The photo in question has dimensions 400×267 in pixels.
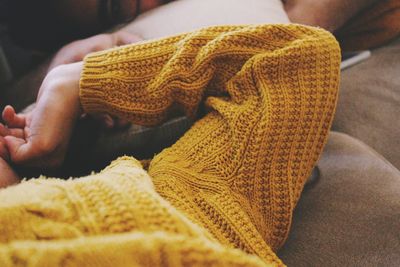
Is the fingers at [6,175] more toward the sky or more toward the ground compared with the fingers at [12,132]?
more toward the ground

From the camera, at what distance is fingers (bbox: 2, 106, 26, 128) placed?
59cm

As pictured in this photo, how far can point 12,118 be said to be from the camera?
1.96ft

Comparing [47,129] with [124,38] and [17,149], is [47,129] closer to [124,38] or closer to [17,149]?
[17,149]

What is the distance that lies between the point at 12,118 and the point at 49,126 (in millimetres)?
87

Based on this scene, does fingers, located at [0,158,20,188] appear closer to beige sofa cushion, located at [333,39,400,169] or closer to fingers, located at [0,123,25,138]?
fingers, located at [0,123,25,138]

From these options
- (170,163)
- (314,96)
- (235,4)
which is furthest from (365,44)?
(170,163)

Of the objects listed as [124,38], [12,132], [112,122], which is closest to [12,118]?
[12,132]

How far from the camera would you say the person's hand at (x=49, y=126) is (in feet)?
1.79

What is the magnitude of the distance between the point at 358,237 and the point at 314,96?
0.19 m

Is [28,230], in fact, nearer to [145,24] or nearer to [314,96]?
[314,96]

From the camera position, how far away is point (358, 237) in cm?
52

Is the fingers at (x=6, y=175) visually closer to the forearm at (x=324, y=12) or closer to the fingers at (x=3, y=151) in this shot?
the fingers at (x=3, y=151)

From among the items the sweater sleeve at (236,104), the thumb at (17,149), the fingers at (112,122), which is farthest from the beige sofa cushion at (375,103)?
the thumb at (17,149)

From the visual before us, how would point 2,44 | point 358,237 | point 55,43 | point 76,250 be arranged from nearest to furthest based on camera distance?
point 76,250
point 358,237
point 55,43
point 2,44
